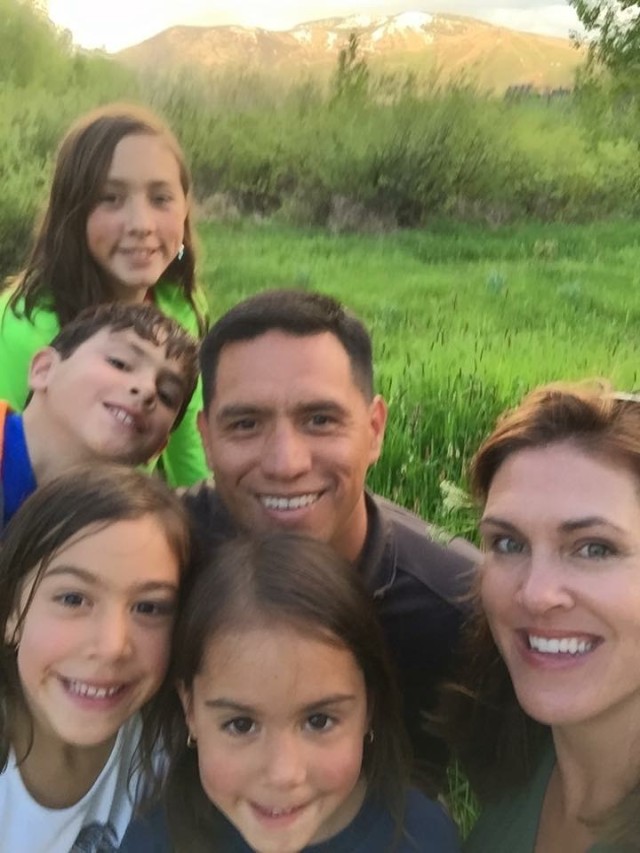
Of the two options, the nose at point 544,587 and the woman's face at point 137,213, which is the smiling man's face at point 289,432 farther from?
the woman's face at point 137,213

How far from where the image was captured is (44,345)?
1948 mm

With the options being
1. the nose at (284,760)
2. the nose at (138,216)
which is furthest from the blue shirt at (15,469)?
the nose at (284,760)

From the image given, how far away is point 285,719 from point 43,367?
3.28 ft

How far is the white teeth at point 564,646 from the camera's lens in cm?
106

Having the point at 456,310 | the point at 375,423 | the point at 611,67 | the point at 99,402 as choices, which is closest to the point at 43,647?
the point at 99,402

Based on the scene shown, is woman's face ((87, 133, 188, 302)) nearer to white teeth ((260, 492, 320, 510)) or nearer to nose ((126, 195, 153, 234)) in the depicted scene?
nose ((126, 195, 153, 234))

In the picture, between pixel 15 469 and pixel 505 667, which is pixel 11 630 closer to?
pixel 15 469


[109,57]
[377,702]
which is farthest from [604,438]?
[109,57]

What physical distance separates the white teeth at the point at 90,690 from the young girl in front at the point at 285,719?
9 centimetres

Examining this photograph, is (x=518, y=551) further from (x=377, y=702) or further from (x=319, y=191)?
(x=319, y=191)

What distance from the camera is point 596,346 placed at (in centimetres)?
218

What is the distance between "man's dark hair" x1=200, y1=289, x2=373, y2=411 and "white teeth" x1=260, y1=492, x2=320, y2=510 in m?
0.21

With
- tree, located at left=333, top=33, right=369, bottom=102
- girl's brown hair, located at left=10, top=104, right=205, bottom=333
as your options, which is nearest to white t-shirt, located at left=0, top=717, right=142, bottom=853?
girl's brown hair, located at left=10, top=104, right=205, bottom=333

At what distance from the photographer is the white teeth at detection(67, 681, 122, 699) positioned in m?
1.16
